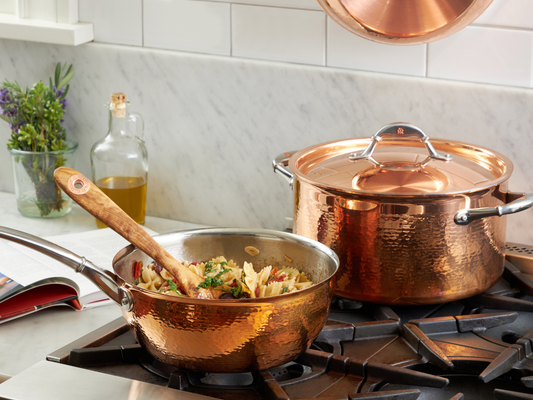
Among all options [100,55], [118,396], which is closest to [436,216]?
[118,396]

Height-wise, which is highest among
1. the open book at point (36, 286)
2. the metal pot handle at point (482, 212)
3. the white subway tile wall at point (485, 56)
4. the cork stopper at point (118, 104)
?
the white subway tile wall at point (485, 56)

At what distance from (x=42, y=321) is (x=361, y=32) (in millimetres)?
693

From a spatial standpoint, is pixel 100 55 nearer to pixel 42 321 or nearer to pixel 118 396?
pixel 42 321

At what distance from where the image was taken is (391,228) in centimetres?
85

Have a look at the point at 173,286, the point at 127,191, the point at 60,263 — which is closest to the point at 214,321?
the point at 173,286

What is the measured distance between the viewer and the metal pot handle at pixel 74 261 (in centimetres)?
73

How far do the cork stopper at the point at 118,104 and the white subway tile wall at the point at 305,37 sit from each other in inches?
6.0

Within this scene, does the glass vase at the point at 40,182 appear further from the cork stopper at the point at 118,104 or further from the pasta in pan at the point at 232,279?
the pasta in pan at the point at 232,279

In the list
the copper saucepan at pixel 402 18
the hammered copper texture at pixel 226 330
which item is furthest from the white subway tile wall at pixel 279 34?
the hammered copper texture at pixel 226 330

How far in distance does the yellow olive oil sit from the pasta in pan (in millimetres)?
490

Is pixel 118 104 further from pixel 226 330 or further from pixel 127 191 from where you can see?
pixel 226 330

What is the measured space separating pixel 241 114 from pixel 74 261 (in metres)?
0.66

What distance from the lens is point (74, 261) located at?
734 mm

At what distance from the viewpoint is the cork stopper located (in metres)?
1.29
